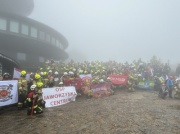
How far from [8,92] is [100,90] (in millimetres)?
7640

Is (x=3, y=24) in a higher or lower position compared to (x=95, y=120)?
higher

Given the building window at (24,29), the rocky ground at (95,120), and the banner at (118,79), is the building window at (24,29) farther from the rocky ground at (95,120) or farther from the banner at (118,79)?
the rocky ground at (95,120)

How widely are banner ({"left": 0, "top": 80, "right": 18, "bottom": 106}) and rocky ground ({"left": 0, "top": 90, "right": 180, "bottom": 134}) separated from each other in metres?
0.64

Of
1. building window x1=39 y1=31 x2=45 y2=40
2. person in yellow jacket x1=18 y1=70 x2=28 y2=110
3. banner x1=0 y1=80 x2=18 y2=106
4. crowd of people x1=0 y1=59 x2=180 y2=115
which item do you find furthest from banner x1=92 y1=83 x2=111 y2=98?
building window x1=39 y1=31 x2=45 y2=40

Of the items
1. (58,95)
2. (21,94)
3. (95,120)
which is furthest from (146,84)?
(21,94)

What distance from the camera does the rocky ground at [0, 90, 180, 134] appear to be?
9.48 m

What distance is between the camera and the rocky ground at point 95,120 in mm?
9484

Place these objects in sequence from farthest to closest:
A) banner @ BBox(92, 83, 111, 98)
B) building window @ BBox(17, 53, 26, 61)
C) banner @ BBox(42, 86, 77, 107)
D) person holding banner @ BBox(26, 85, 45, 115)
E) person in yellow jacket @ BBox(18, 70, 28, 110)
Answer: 1. building window @ BBox(17, 53, 26, 61)
2. banner @ BBox(92, 83, 111, 98)
3. banner @ BBox(42, 86, 77, 107)
4. person in yellow jacket @ BBox(18, 70, 28, 110)
5. person holding banner @ BBox(26, 85, 45, 115)

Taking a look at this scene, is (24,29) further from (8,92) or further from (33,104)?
(33,104)

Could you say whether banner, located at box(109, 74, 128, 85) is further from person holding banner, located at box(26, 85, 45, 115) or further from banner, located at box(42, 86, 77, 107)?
person holding banner, located at box(26, 85, 45, 115)

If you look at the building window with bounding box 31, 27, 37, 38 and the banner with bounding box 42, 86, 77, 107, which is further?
the building window with bounding box 31, 27, 37, 38

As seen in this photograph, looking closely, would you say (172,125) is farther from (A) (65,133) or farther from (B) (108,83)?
(B) (108,83)

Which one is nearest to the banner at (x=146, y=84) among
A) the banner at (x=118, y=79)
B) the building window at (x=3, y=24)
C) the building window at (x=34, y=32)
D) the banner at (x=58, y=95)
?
the banner at (x=118, y=79)

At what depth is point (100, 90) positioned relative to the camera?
18.0m
